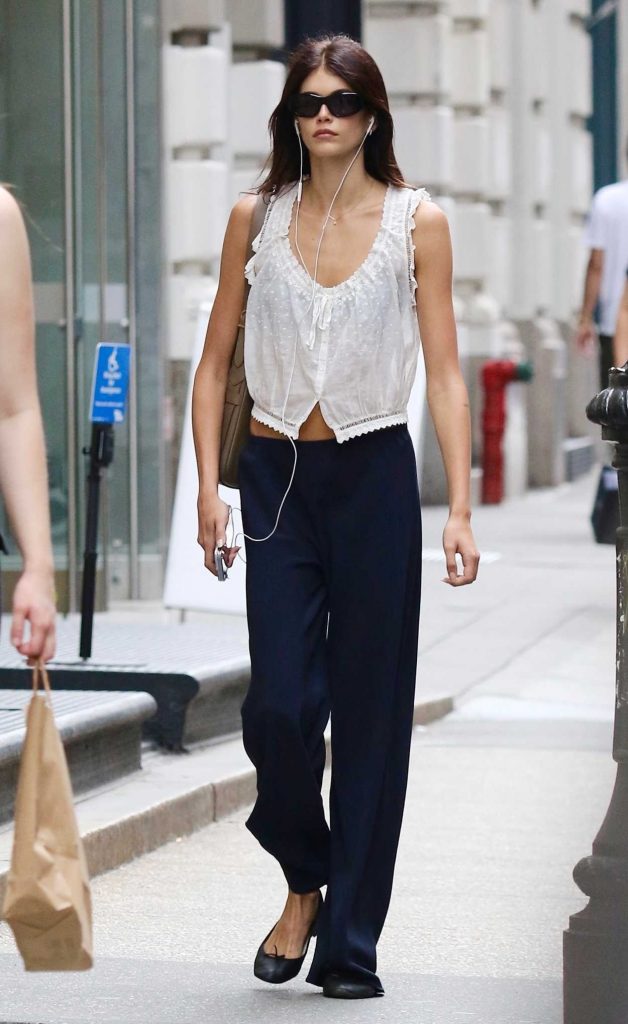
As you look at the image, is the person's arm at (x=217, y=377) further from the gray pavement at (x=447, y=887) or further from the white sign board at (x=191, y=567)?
the white sign board at (x=191, y=567)

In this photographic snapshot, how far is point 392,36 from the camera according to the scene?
18.2 metres

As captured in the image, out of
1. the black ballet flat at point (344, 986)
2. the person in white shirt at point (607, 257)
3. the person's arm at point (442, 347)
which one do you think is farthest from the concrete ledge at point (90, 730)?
the person in white shirt at point (607, 257)

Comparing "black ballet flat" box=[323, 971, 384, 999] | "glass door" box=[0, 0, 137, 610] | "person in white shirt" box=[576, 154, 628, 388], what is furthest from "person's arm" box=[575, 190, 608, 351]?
"black ballet flat" box=[323, 971, 384, 999]

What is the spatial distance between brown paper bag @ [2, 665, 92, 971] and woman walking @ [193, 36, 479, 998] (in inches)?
46.8

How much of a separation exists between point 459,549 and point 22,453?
135 cm

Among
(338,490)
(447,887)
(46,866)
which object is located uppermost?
(338,490)

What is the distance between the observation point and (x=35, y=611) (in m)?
3.44

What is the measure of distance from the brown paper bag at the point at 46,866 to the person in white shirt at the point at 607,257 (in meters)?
→ 9.06

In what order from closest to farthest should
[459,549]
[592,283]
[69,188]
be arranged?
[459,549] → [69,188] → [592,283]

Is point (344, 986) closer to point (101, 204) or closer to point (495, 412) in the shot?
point (101, 204)

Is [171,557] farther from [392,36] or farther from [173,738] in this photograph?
[392,36]

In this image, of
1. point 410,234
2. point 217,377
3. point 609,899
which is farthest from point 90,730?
point 609,899

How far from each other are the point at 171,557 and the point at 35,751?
17.8ft

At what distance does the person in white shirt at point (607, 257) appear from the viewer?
12344 mm
